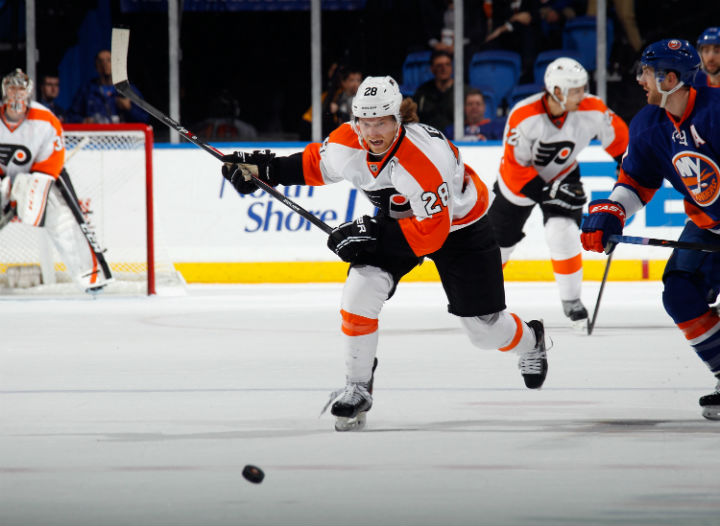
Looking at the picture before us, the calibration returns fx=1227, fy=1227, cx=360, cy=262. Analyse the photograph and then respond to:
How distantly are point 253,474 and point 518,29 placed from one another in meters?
5.86

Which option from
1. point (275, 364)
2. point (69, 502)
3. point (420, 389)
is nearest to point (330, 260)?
point (275, 364)

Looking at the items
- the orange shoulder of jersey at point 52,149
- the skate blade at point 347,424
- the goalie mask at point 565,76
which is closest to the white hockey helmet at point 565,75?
the goalie mask at point 565,76

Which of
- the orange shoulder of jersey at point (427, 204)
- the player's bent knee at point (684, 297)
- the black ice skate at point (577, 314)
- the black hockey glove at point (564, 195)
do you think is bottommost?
the black ice skate at point (577, 314)

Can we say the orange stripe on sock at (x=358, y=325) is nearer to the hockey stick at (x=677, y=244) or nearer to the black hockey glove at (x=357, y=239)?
the black hockey glove at (x=357, y=239)

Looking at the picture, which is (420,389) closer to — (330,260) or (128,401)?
(128,401)

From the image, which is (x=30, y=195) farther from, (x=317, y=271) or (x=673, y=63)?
(x=673, y=63)

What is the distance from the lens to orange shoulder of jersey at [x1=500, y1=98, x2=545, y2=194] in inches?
209

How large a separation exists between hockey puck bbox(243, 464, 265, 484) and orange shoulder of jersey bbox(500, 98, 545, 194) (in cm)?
308

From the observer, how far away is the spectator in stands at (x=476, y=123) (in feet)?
24.9

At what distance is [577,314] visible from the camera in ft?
17.2

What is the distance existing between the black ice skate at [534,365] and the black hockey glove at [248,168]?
899 millimetres

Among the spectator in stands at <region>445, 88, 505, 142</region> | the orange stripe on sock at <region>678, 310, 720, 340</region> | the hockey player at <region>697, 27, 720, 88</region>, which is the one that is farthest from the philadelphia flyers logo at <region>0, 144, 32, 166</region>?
the orange stripe on sock at <region>678, 310, 720, 340</region>

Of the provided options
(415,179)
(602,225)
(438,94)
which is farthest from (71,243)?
(602,225)

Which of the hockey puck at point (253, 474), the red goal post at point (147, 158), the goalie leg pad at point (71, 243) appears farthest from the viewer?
the red goal post at point (147, 158)
